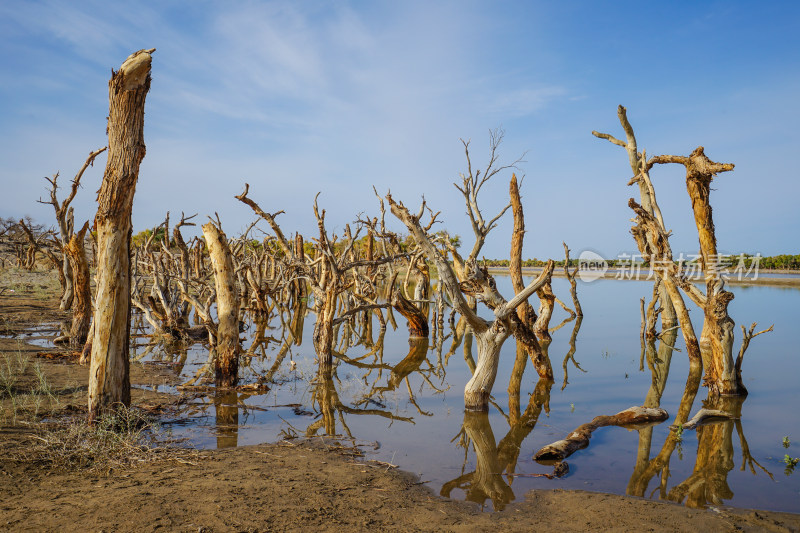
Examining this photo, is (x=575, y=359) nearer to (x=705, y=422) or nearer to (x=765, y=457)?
(x=705, y=422)

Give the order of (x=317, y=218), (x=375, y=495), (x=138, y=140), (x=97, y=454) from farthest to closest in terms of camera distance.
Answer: (x=317, y=218) < (x=138, y=140) < (x=97, y=454) < (x=375, y=495)

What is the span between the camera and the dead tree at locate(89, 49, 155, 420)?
633 cm

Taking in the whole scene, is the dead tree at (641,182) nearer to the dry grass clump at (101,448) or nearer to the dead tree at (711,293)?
the dead tree at (711,293)

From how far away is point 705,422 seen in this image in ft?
27.1

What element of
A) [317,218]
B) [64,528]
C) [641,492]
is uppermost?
[317,218]

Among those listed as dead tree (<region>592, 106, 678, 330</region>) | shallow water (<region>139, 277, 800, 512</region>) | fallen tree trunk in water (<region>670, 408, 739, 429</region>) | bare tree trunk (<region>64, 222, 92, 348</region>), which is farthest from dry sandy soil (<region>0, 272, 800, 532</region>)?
dead tree (<region>592, 106, 678, 330</region>)

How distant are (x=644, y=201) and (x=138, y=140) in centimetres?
1185

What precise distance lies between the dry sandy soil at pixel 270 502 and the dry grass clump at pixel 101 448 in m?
0.04

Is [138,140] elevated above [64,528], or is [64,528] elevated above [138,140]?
[138,140]

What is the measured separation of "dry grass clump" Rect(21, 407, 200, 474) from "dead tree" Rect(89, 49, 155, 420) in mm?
347

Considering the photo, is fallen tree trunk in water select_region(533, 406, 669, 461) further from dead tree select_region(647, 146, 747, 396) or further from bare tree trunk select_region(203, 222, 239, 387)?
bare tree trunk select_region(203, 222, 239, 387)

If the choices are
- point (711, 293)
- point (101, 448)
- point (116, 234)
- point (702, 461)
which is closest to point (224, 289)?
point (116, 234)

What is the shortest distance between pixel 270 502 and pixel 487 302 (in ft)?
15.4

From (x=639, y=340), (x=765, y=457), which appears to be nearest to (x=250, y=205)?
(x=765, y=457)
